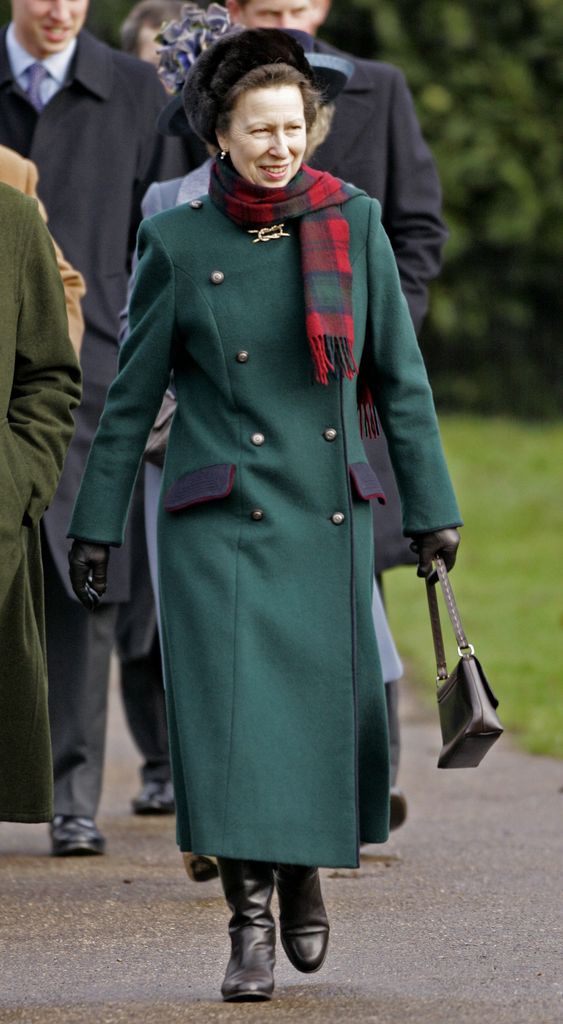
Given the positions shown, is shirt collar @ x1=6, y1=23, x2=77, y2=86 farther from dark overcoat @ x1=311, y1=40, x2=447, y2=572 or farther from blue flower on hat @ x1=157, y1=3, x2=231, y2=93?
dark overcoat @ x1=311, y1=40, x2=447, y2=572

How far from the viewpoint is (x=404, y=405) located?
4.35 metres

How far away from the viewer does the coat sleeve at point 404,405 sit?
14.2 feet

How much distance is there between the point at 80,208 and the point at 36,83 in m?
0.40

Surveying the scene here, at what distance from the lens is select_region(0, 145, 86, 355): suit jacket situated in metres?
5.70

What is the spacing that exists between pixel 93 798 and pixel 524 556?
990 centimetres

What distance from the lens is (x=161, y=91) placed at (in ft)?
21.6

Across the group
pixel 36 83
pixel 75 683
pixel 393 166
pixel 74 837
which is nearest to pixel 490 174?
pixel 393 166

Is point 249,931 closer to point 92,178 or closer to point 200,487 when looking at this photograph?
point 200,487

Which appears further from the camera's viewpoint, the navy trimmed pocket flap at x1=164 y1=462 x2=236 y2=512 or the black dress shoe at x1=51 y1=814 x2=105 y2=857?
the black dress shoe at x1=51 y1=814 x2=105 y2=857

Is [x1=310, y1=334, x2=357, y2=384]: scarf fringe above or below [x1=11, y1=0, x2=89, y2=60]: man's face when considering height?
below

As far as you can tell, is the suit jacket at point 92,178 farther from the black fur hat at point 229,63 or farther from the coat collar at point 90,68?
the black fur hat at point 229,63

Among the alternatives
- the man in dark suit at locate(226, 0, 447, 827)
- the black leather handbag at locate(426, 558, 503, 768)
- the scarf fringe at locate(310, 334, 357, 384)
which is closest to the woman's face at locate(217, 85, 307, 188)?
the scarf fringe at locate(310, 334, 357, 384)

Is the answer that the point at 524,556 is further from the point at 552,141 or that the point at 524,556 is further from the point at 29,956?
the point at 29,956

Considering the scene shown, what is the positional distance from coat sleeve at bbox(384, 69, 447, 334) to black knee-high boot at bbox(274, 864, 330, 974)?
2.41 m
